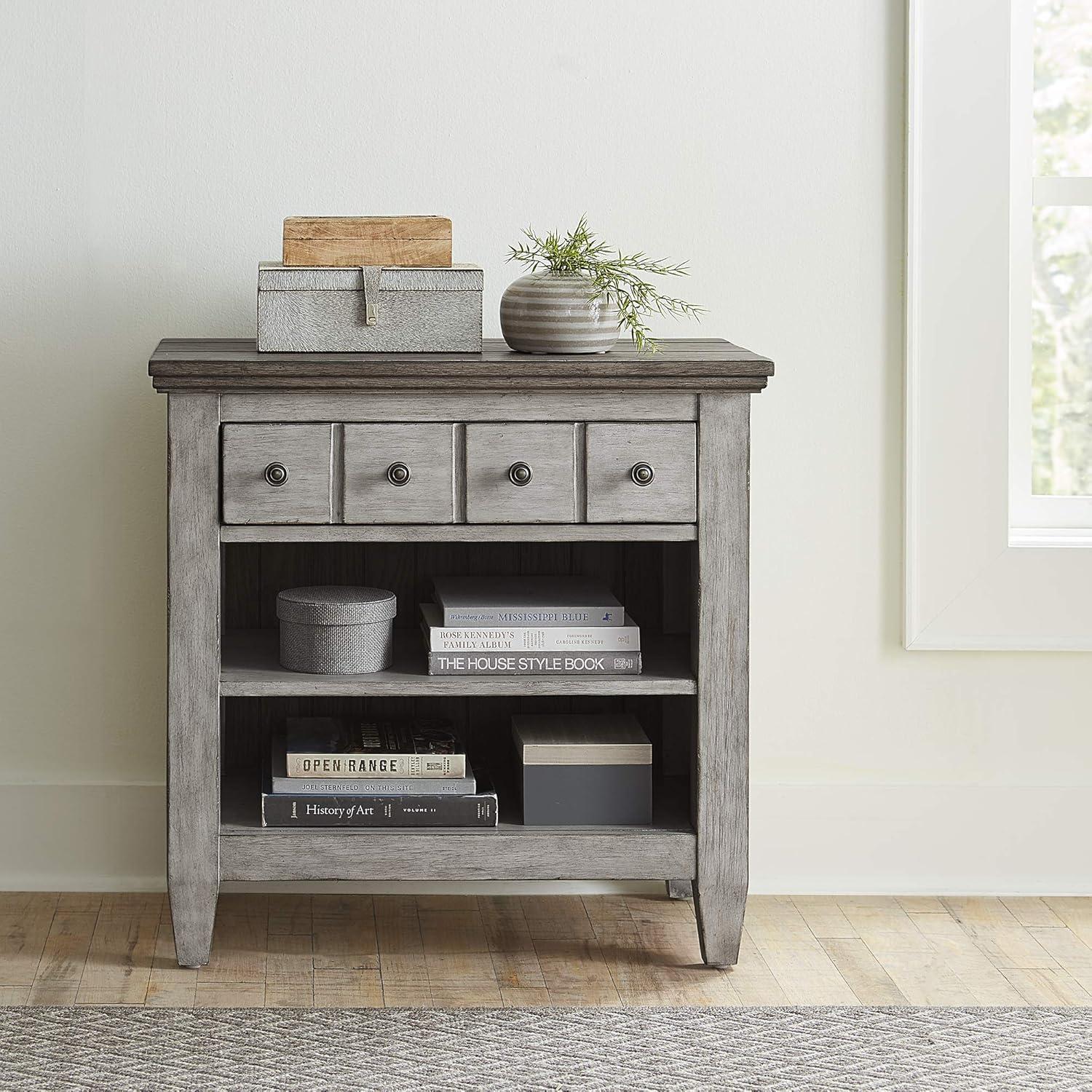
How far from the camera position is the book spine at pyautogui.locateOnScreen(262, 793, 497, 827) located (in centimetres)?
209

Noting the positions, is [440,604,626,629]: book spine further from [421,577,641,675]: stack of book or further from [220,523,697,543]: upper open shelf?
[220,523,697,543]: upper open shelf

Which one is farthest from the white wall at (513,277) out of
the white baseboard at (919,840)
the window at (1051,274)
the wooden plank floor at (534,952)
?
the window at (1051,274)

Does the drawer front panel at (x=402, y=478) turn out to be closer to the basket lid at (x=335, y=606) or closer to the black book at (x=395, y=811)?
the basket lid at (x=335, y=606)

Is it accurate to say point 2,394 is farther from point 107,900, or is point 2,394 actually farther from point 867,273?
point 867,273

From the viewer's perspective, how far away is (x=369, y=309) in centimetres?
205

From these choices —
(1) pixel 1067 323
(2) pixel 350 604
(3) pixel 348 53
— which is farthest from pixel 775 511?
(3) pixel 348 53

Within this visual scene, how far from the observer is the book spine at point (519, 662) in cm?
208

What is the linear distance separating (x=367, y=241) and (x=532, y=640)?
0.62 meters

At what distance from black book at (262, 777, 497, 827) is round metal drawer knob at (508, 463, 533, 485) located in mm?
465

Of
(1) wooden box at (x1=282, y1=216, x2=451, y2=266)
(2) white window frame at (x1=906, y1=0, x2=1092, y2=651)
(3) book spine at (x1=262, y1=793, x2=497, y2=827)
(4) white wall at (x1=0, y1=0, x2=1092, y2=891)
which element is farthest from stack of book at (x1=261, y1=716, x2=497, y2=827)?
(2) white window frame at (x1=906, y1=0, x2=1092, y2=651)

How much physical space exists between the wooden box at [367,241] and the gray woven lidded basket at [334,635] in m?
0.49

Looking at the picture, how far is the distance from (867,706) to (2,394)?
156cm

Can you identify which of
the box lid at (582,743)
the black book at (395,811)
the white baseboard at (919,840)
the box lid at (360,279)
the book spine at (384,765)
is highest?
the box lid at (360,279)

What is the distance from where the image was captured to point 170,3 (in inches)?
92.0
